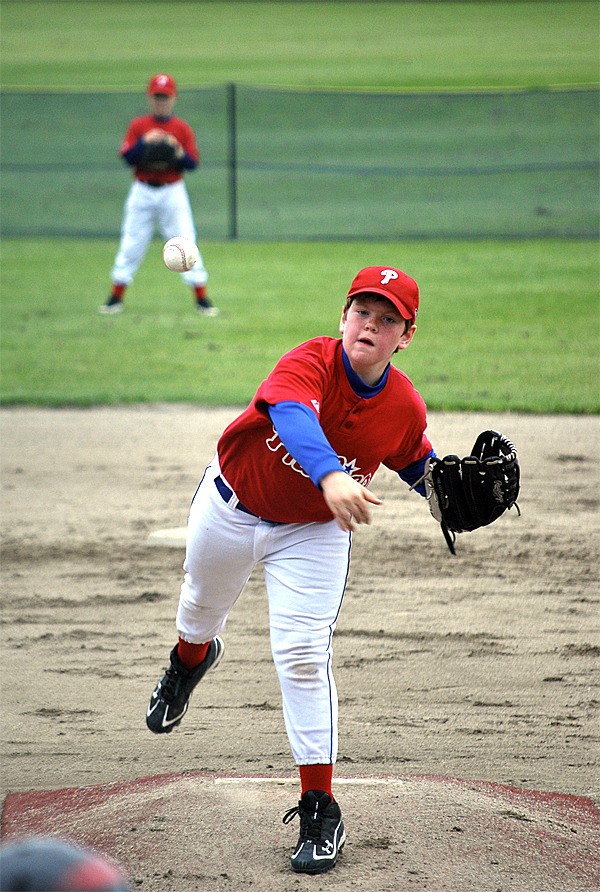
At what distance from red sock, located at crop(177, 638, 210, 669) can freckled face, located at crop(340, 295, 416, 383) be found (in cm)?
120

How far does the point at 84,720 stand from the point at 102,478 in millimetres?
3135

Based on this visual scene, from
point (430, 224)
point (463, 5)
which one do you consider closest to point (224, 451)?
point (430, 224)

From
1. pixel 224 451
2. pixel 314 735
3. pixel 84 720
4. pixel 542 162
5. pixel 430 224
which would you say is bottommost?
pixel 84 720

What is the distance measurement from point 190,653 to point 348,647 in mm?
1025

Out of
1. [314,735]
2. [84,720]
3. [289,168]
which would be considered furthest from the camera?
[289,168]

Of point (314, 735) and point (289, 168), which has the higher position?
point (289, 168)

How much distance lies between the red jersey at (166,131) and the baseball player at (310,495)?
8876 mm

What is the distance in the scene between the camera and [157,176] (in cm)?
1195

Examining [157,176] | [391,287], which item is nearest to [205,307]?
[157,176]

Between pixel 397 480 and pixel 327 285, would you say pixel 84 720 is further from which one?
pixel 327 285

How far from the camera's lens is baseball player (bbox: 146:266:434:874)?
10.4 ft

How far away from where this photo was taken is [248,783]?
3.60m

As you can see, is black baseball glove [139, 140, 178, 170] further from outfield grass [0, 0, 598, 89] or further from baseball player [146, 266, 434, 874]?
outfield grass [0, 0, 598, 89]

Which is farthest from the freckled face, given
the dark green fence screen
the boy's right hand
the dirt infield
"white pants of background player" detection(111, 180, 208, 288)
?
the dark green fence screen
